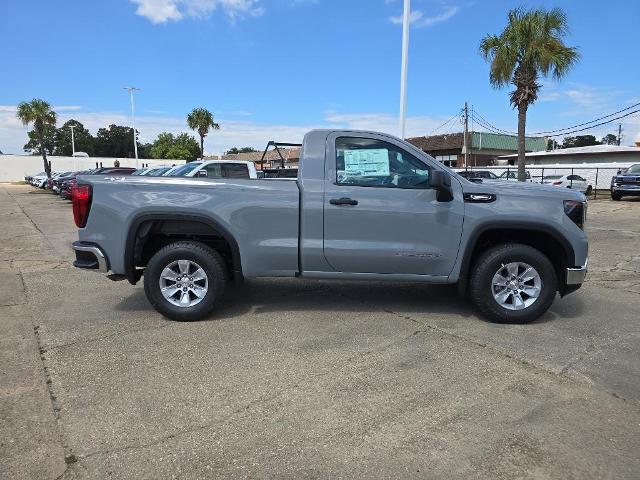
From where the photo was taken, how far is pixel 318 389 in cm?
368

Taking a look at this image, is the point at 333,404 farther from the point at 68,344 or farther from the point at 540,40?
the point at 540,40

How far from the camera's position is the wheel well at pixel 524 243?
16.7 ft

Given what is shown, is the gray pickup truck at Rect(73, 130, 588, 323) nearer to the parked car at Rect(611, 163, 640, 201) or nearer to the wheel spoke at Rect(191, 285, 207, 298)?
the wheel spoke at Rect(191, 285, 207, 298)

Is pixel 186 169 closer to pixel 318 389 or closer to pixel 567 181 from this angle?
pixel 318 389

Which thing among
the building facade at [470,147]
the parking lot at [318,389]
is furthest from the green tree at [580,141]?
the parking lot at [318,389]

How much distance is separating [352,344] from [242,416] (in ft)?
4.98

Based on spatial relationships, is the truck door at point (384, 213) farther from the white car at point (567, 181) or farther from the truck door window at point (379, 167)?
the white car at point (567, 181)

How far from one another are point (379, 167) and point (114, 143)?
131m

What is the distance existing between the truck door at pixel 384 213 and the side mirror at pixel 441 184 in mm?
58

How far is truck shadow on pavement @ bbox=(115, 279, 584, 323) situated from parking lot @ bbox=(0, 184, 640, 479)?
0.04m

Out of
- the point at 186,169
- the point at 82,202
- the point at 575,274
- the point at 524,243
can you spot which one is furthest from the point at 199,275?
the point at 186,169

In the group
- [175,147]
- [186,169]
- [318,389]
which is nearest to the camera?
[318,389]

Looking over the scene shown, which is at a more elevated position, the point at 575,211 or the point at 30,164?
the point at 30,164

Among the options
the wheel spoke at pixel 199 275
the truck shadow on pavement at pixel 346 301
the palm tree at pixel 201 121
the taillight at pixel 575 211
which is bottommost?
the truck shadow on pavement at pixel 346 301
